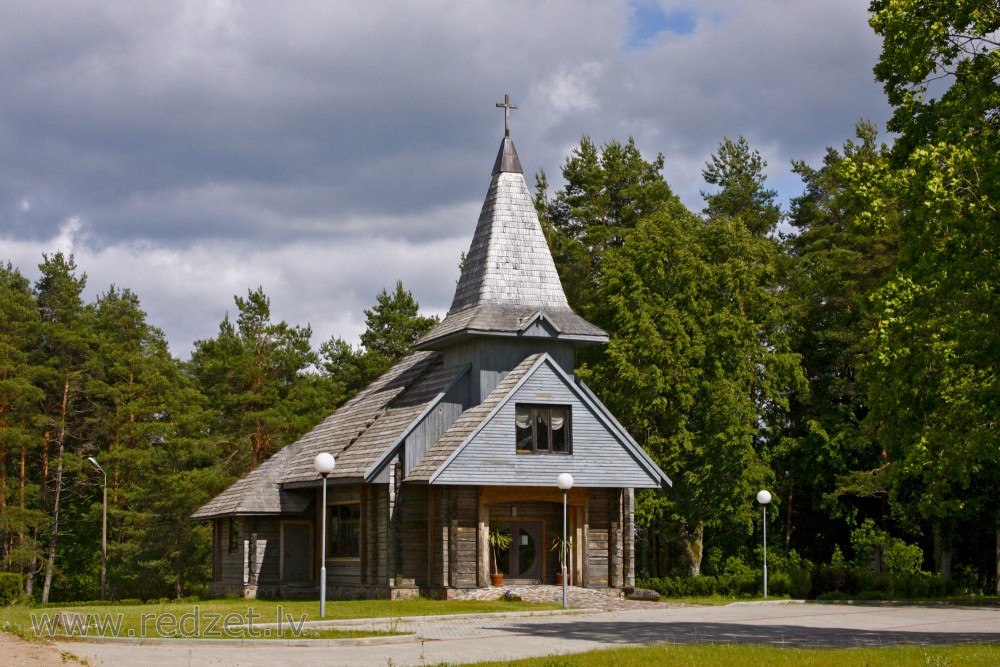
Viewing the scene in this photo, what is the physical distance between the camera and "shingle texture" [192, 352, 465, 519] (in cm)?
3161

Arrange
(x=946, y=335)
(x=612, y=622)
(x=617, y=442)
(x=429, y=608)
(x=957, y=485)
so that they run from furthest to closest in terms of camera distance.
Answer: (x=957, y=485)
(x=617, y=442)
(x=429, y=608)
(x=612, y=622)
(x=946, y=335)

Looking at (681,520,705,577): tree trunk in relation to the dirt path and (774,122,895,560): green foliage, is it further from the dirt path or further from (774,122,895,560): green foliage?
the dirt path

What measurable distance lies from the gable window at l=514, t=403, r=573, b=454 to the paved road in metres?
5.74

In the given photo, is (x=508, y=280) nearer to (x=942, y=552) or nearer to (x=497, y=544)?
(x=497, y=544)

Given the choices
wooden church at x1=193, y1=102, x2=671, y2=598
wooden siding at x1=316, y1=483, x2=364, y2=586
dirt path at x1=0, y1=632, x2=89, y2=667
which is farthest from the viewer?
wooden siding at x1=316, y1=483, x2=364, y2=586

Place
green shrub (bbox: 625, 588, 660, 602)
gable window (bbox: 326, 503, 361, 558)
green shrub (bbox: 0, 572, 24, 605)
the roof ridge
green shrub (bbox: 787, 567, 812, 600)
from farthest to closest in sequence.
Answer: the roof ridge → gable window (bbox: 326, 503, 361, 558) → green shrub (bbox: 787, 567, 812, 600) → green shrub (bbox: 0, 572, 24, 605) → green shrub (bbox: 625, 588, 660, 602)

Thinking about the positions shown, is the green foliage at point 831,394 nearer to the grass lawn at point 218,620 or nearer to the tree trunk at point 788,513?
the tree trunk at point 788,513

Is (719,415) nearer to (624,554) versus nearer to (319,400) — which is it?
(624,554)

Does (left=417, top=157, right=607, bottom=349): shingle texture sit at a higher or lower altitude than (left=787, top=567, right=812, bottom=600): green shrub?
higher

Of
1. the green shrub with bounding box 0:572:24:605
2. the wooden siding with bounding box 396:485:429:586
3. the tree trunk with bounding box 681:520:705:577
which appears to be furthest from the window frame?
the tree trunk with bounding box 681:520:705:577

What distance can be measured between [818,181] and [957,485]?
21.1 metres

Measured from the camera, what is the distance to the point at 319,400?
53.3m

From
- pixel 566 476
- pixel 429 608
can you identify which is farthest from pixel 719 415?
pixel 429 608
